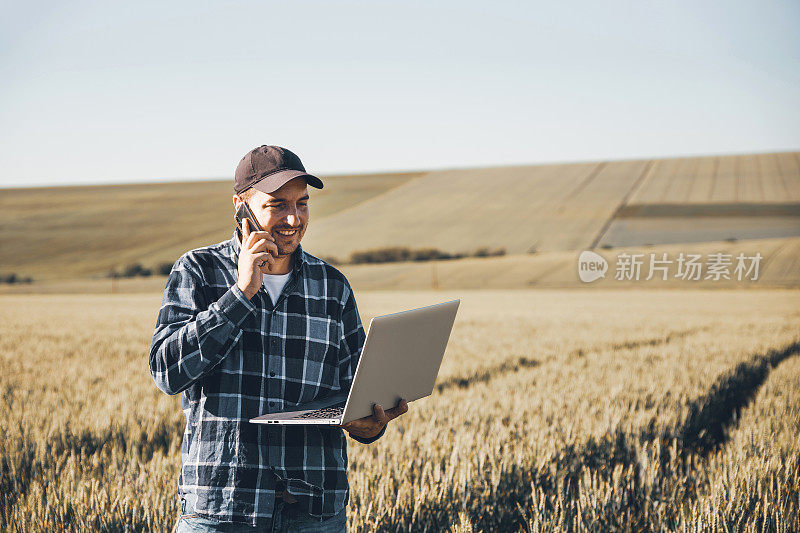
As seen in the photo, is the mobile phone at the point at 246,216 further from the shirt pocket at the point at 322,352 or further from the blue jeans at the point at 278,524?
the blue jeans at the point at 278,524

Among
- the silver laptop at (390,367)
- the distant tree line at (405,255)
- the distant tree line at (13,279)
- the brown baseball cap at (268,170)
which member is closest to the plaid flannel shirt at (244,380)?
the silver laptop at (390,367)

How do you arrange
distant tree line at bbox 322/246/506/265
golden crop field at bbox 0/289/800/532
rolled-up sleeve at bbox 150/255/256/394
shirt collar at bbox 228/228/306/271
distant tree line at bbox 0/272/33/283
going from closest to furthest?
rolled-up sleeve at bbox 150/255/256/394 → shirt collar at bbox 228/228/306/271 → golden crop field at bbox 0/289/800/532 → distant tree line at bbox 0/272/33/283 → distant tree line at bbox 322/246/506/265

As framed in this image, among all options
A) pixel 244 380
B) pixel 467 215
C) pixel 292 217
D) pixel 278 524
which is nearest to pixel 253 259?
pixel 292 217

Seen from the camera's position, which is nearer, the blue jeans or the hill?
the blue jeans

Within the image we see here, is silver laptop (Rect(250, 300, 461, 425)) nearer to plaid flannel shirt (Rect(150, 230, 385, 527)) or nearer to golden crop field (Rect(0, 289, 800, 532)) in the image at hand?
plaid flannel shirt (Rect(150, 230, 385, 527))

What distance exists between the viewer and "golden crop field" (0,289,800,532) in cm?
369

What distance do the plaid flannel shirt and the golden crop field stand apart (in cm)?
132

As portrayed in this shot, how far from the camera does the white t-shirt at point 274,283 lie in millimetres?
2287

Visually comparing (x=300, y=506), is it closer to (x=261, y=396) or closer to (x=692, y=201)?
(x=261, y=396)

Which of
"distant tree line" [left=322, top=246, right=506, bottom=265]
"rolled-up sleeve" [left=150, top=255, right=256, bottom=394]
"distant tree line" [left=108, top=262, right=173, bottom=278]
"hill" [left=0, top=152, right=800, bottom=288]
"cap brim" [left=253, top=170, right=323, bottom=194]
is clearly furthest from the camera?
"distant tree line" [left=322, top=246, right=506, bottom=265]

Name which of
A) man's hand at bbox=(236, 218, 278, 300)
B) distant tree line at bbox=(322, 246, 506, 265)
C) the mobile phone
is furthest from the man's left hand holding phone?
distant tree line at bbox=(322, 246, 506, 265)

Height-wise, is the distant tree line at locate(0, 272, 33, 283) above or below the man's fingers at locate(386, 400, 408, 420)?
above

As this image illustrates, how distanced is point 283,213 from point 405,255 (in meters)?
47.5

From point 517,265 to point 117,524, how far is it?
4196 centimetres
